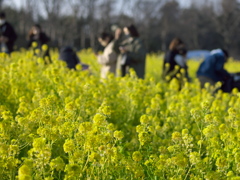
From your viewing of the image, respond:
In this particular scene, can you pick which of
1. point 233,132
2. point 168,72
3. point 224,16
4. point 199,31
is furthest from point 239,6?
point 233,132

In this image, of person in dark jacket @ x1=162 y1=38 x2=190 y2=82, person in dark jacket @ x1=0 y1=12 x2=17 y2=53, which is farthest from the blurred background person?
person in dark jacket @ x1=0 y1=12 x2=17 y2=53

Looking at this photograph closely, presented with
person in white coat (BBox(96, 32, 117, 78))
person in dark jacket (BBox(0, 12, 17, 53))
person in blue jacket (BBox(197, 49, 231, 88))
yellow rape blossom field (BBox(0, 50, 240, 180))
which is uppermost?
person in dark jacket (BBox(0, 12, 17, 53))

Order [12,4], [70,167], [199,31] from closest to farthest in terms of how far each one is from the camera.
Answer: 1. [70,167]
2. [12,4]
3. [199,31]

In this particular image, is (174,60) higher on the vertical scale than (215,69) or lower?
higher

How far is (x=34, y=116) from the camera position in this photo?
2371 mm

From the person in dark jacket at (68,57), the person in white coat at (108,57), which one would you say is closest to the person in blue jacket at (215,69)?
the person in white coat at (108,57)

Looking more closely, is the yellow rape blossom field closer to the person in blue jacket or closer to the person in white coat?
the person in white coat

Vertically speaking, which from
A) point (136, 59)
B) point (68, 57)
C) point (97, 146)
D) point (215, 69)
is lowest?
point (97, 146)

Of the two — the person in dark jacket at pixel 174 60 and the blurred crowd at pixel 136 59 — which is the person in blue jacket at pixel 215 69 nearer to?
the blurred crowd at pixel 136 59

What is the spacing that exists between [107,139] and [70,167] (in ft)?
1.17

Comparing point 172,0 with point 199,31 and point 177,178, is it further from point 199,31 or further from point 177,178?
point 177,178

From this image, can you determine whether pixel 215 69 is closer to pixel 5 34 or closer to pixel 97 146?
pixel 5 34

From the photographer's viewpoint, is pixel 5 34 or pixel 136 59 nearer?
pixel 136 59

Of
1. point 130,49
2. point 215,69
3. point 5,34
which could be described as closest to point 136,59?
point 130,49
